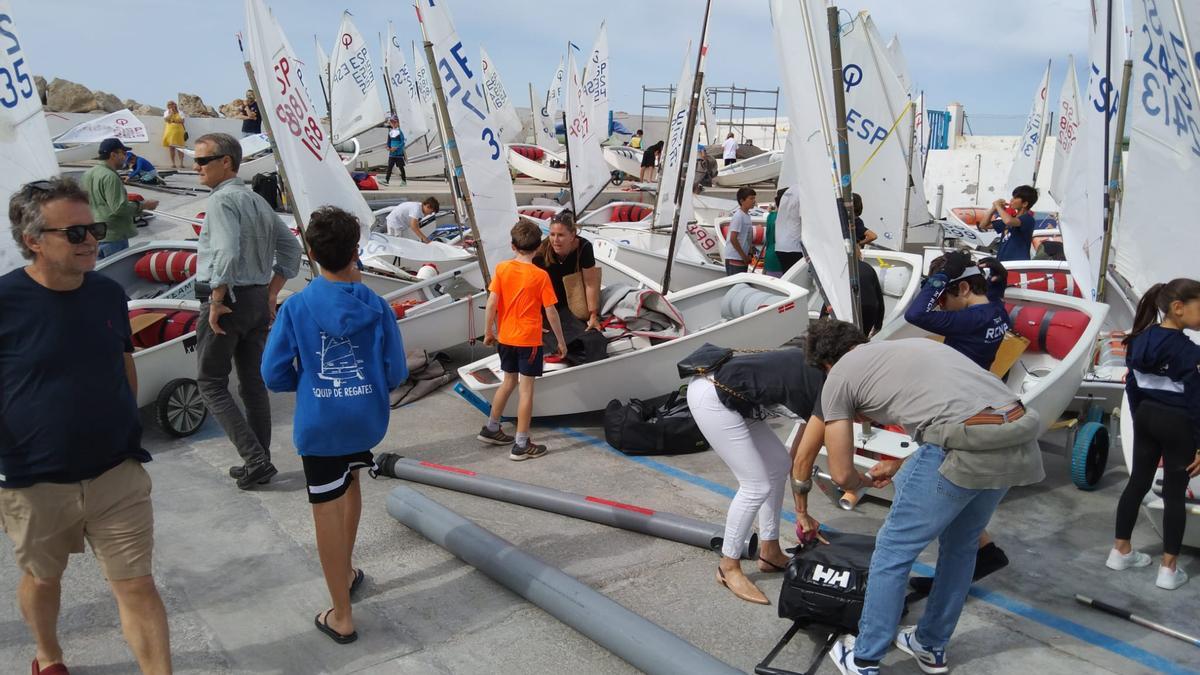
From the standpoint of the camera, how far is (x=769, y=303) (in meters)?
7.01

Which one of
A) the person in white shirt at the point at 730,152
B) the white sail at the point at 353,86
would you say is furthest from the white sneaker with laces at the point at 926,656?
the person in white shirt at the point at 730,152

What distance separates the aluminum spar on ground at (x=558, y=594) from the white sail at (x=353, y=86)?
61.9ft

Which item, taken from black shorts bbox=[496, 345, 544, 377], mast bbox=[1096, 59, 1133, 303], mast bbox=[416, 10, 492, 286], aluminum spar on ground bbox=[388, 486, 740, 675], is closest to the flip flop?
aluminum spar on ground bbox=[388, 486, 740, 675]

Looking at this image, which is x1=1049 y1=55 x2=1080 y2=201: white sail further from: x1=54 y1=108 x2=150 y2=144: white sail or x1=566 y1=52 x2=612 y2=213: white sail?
x1=54 y1=108 x2=150 y2=144: white sail

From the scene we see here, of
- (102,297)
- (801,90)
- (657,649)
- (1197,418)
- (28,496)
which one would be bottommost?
(657,649)

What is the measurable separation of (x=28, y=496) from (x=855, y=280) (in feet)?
13.7

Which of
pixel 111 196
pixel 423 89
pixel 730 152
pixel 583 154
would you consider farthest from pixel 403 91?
pixel 111 196

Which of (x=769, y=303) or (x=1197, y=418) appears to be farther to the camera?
(x=769, y=303)

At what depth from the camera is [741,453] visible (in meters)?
3.67

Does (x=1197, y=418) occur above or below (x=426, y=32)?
below

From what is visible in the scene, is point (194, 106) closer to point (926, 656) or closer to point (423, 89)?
point (423, 89)

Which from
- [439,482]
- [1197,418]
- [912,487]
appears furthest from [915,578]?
[439,482]

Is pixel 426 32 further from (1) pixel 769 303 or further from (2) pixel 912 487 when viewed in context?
(2) pixel 912 487

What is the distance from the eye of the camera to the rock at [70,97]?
93.7 ft
